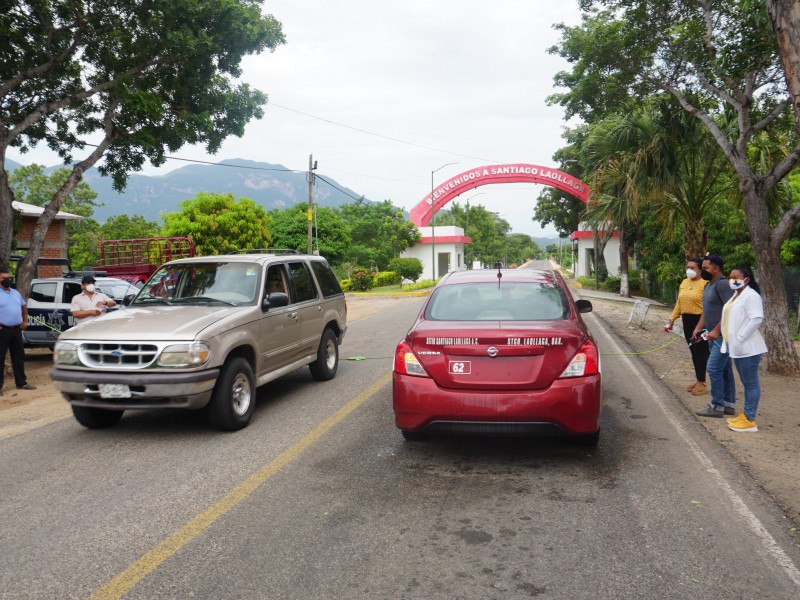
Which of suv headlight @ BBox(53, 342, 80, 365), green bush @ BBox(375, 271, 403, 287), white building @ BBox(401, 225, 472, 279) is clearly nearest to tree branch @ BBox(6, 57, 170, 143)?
suv headlight @ BBox(53, 342, 80, 365)

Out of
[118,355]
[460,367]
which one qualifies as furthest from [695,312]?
[118,355]

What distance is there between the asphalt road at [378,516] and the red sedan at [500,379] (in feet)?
1.43

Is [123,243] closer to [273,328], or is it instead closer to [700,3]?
[273,328]

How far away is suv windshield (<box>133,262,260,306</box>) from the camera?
270 inches

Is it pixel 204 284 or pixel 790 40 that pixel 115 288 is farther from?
pixel 790 40

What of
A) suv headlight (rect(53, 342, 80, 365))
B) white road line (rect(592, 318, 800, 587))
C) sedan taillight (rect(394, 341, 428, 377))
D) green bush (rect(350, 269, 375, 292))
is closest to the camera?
white road line (rect(592, 318, 800, 587))

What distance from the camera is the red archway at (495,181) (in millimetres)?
41375

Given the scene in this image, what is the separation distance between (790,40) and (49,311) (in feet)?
39.4

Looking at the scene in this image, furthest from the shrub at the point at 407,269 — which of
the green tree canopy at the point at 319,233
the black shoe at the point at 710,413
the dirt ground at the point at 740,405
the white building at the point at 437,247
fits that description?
the black shoe at the point at 710,413

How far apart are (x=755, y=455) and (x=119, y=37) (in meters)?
12.4

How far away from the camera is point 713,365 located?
21.5 feet

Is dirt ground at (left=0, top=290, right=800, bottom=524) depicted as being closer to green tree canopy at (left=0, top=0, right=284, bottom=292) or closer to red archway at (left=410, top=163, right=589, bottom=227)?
green tree canopy at (left=0, top=0, right=284, bottom=292)

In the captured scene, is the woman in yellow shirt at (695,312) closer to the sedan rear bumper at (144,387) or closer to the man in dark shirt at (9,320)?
the sedan rear bumper at (144,387)

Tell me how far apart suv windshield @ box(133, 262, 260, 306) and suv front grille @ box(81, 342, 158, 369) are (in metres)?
1.18
